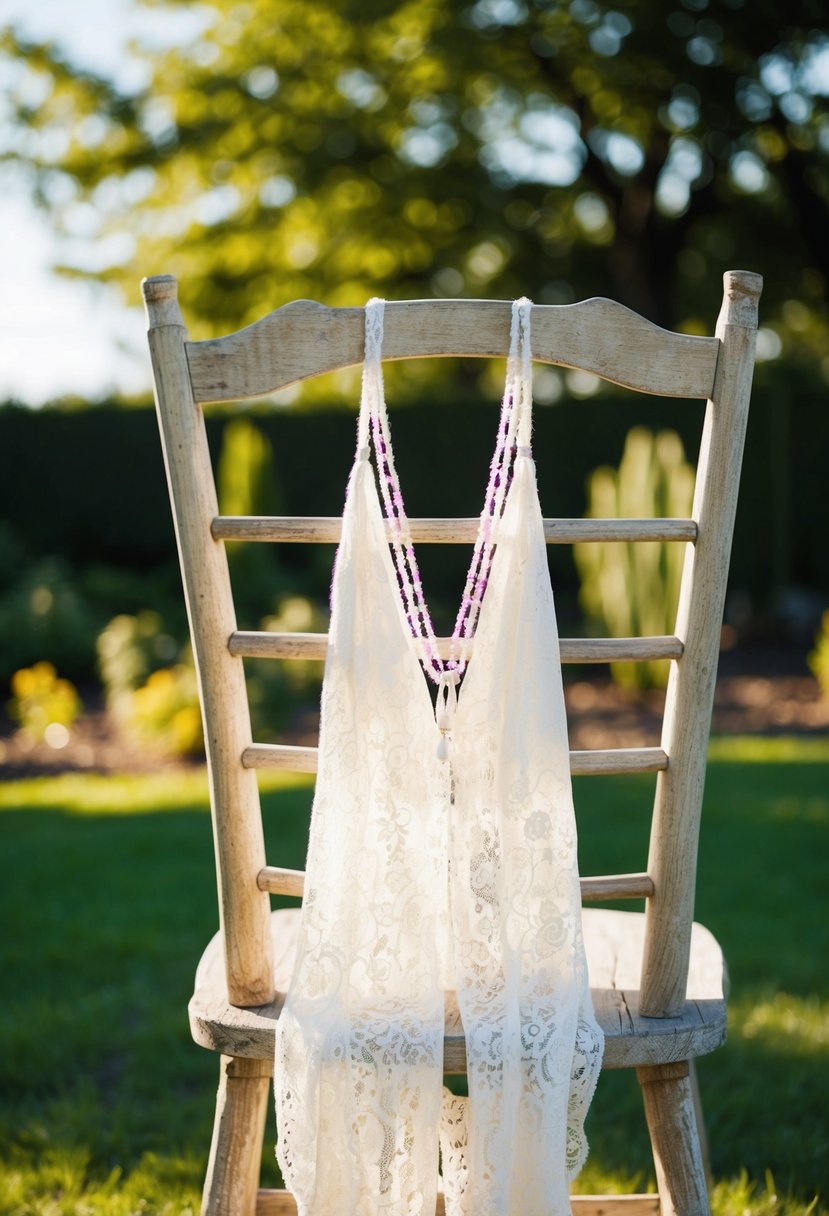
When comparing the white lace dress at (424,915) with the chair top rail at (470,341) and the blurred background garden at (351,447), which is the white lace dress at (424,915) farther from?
the blurred background garden at (351,447)

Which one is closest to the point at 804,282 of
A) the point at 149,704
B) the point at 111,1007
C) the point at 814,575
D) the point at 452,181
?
the point at 452,181

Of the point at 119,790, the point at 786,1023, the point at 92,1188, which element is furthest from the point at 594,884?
the point at 119,790

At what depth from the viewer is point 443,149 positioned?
1332 cm

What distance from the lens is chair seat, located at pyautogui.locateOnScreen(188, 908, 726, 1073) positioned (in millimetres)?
1387

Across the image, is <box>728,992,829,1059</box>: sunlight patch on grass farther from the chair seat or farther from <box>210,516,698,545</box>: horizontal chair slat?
<box>210,516,698,545</box>: horizontal chair slat

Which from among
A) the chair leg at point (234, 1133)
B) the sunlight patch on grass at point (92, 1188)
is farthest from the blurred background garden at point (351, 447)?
the chair leg at point (234, 1133)

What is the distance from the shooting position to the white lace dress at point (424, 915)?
4.35 feet

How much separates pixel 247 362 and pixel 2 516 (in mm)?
10206

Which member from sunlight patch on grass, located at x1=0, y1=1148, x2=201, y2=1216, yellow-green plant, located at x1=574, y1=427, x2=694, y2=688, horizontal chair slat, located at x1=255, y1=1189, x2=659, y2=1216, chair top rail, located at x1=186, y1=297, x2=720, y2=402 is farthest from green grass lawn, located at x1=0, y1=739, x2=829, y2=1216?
yellow-green plant, located at x1=574, y1=427, x2=694, y2=688

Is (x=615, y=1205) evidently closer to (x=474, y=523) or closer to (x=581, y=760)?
(x=581, y=760)

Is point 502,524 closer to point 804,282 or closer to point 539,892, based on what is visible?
point 539,892

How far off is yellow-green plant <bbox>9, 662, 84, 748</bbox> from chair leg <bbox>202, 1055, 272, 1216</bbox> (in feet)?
16.8

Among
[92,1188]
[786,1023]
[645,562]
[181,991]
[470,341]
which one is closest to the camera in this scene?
[470,341]

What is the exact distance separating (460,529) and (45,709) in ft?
18.4
